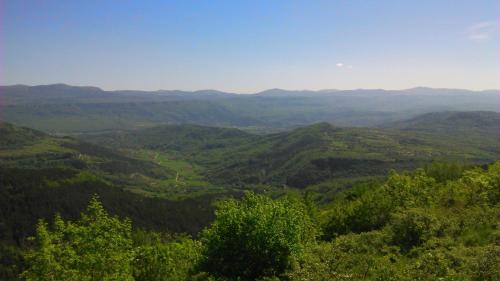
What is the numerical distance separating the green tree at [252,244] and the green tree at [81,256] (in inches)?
269

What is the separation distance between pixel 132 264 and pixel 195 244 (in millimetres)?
12411

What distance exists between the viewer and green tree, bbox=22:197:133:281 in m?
26.0

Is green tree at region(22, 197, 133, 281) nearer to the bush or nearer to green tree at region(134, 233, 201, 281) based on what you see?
green tree at region(134, 233, 201, 281)

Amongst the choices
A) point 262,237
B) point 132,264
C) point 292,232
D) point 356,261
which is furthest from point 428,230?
point 132,264

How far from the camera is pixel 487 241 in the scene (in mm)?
27172

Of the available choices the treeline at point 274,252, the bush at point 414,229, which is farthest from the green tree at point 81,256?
the bush at point 414,229

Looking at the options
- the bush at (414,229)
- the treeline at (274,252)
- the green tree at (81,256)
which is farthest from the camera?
the bush at (414,229)

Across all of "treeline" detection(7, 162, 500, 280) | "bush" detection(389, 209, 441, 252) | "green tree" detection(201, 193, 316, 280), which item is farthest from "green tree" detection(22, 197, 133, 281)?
"bush" detection(389, 209, 441, 252)

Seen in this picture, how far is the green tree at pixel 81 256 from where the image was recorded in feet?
85.4

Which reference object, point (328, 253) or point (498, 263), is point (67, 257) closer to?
point (328, 253)

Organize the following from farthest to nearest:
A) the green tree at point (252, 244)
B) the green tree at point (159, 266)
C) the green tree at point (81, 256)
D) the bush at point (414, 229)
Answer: the green tree at point (159, 266)
the bush at point (414, 229)
the green tree at point (252, 244)
the green tree at point (81, 256)

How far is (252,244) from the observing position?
28703mm

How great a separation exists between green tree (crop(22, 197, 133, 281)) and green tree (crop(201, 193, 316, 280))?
6.83 meters

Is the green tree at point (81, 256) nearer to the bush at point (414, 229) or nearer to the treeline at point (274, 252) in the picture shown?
the treeline at point (274, 252)
